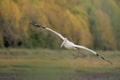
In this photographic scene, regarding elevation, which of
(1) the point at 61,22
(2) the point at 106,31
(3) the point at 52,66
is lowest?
(3) the point at 52,66

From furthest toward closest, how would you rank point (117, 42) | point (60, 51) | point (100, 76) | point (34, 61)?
point (117, 42) → point (60, 51) → point (34, 61) → point (100, 76)

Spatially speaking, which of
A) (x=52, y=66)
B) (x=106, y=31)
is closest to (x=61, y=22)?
(x=52, y=66)

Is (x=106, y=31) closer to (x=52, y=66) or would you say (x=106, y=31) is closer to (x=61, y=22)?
(x=61, y=22)

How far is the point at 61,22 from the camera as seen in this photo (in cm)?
3512

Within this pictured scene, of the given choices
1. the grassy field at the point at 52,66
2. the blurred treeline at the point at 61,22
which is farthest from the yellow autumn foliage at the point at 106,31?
the grassy field at the point at 52,66

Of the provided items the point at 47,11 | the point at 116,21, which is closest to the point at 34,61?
the point at 47,11

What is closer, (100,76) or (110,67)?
(100,76)

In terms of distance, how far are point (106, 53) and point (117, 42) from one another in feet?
4.91

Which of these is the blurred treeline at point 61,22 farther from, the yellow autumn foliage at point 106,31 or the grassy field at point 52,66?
the grassy field at point 52,66

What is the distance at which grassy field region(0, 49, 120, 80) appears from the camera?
3022cm

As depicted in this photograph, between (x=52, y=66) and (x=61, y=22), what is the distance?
141 inches

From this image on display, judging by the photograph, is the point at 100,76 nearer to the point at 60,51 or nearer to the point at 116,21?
the point at 60,51

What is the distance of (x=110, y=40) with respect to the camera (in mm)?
37469

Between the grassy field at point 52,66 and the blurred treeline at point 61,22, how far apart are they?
2.42 feet
